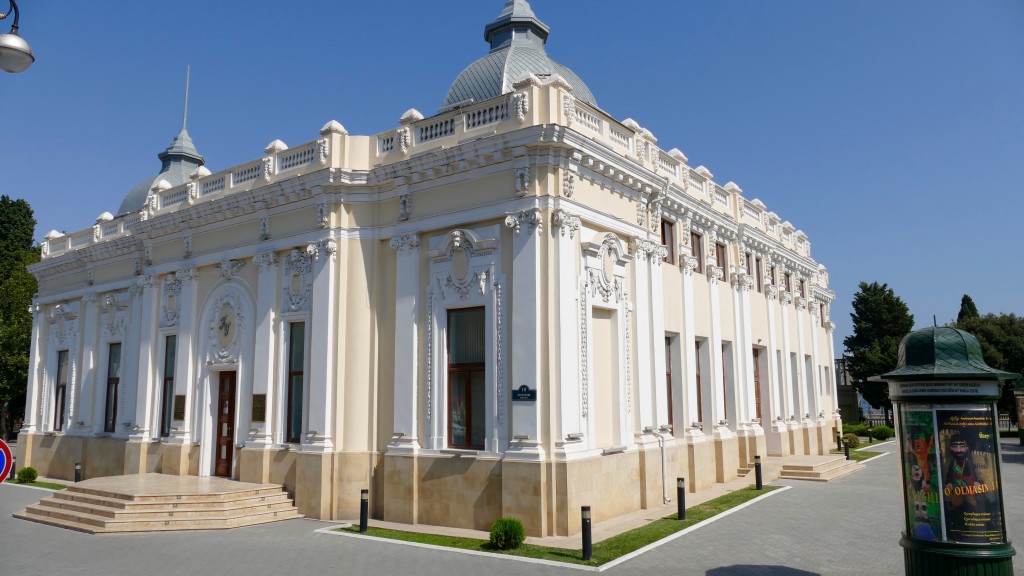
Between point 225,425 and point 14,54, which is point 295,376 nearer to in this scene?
point 225,425

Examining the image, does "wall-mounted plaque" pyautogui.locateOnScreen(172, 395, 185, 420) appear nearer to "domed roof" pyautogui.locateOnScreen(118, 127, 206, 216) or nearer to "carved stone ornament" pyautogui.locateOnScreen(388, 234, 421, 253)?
"carved stone ornament" pyautogui.locateOnScreen(388, 234, 421, 253)

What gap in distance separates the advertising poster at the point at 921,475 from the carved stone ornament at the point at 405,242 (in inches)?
458

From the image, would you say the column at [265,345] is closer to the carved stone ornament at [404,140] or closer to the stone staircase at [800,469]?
the carved stone ornament at [404,140]

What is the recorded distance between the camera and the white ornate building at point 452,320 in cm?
1571

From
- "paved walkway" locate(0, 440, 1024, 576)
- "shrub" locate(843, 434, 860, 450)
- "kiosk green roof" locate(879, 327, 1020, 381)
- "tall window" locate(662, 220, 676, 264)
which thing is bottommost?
"paved walkway" locate(0, 440, 1024, 576)

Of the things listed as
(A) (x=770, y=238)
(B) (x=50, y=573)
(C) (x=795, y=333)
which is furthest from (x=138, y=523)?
(C) (x=795, y=333)

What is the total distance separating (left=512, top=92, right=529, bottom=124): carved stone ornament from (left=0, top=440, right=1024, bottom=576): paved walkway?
370 inches

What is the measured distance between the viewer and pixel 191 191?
23.3 metres

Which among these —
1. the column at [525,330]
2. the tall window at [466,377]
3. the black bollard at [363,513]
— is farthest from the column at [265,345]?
the column at [525,330]

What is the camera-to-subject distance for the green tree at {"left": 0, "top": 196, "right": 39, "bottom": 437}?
1465 inches

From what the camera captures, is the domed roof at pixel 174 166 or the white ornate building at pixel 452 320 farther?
the domed roof at pixel 174 166

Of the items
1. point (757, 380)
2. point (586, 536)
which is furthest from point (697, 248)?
point (586, 536)

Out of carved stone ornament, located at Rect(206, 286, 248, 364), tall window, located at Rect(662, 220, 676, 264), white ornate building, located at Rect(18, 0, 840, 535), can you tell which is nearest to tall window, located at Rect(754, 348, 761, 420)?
white ornate building, located at Rect(18, 0, 840, 535)

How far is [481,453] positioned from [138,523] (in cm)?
793
